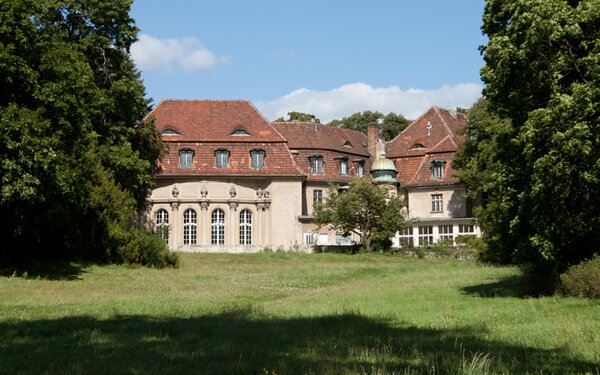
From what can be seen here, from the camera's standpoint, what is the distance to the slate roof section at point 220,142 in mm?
60406

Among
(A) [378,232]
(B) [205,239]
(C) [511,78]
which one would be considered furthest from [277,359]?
(B) [205,239]

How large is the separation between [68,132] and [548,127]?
65.9 ft

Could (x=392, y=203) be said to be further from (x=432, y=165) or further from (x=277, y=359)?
(x=277, y=359)

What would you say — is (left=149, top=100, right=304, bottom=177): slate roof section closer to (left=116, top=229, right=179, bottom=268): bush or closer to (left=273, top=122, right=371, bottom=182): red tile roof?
(left=273, top=122, right=371, bottom=182): red tile roof

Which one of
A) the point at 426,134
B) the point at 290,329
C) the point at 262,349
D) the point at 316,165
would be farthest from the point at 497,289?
the point at 426,134

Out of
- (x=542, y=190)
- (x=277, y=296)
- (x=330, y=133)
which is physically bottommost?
(x=277, y=296)

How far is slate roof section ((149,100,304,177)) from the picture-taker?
60.4 meters

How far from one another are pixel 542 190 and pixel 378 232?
37258 mm

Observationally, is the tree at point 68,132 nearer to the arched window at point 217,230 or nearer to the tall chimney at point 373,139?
the arched window at point 217,230

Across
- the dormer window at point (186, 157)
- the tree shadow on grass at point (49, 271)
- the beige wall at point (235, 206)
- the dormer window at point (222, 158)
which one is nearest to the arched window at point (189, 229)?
the beige wall at point (235, 206)

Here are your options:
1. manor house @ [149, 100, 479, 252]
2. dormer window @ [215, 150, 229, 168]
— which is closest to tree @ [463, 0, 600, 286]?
manor house @ [149, 100, 479, 252]

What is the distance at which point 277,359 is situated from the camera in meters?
10.8

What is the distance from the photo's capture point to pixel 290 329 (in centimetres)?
1445

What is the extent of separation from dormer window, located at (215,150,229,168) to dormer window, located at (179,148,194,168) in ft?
6.70
